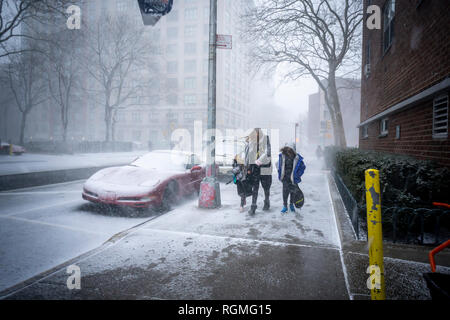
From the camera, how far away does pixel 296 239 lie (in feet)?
13.8

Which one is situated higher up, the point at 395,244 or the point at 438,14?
the point at 438,14

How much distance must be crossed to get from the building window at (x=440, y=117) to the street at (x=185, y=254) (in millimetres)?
2508

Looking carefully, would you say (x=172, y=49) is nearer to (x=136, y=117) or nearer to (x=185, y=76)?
(x=185, y=76)

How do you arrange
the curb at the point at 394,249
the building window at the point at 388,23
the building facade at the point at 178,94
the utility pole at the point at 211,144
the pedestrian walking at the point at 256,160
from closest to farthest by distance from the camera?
the curb at the point at 394,249
the pedestrian walking at the point at 256,160
the utility pole at the point at 211,144
the building window at the point at 388,23
the building facade at the point at 178,94

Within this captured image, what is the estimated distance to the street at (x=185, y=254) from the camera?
278cm

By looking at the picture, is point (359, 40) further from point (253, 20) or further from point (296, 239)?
point (296, 239)

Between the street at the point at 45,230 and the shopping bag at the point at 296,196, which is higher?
the shopping bag at the point at 296,196

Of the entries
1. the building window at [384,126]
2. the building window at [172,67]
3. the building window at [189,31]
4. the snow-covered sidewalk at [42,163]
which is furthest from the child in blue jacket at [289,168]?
the building window at [189,31]

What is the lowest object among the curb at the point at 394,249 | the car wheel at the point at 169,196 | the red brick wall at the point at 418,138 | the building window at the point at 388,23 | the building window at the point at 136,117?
the curb at the point at 394,249

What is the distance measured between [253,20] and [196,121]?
146ft

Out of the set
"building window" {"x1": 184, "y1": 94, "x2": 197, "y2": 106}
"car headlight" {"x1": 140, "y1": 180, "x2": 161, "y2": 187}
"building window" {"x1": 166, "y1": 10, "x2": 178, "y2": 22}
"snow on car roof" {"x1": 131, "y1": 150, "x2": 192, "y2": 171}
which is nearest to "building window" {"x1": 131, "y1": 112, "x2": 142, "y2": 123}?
"building window" {"x1": 184, "y1": 94, "x2": 197, "y2": 106}

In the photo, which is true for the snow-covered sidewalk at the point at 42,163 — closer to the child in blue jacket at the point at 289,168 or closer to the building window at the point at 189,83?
the child in blue jacket at the point at 289,168

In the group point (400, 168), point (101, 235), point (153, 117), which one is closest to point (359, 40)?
point (400, 168)

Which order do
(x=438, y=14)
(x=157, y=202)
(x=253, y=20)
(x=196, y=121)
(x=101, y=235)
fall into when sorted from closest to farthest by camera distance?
(x=101, y=235), (x=438, y=14), (x=157, y=202), (x=253, y=20), (x=196, y=121)
